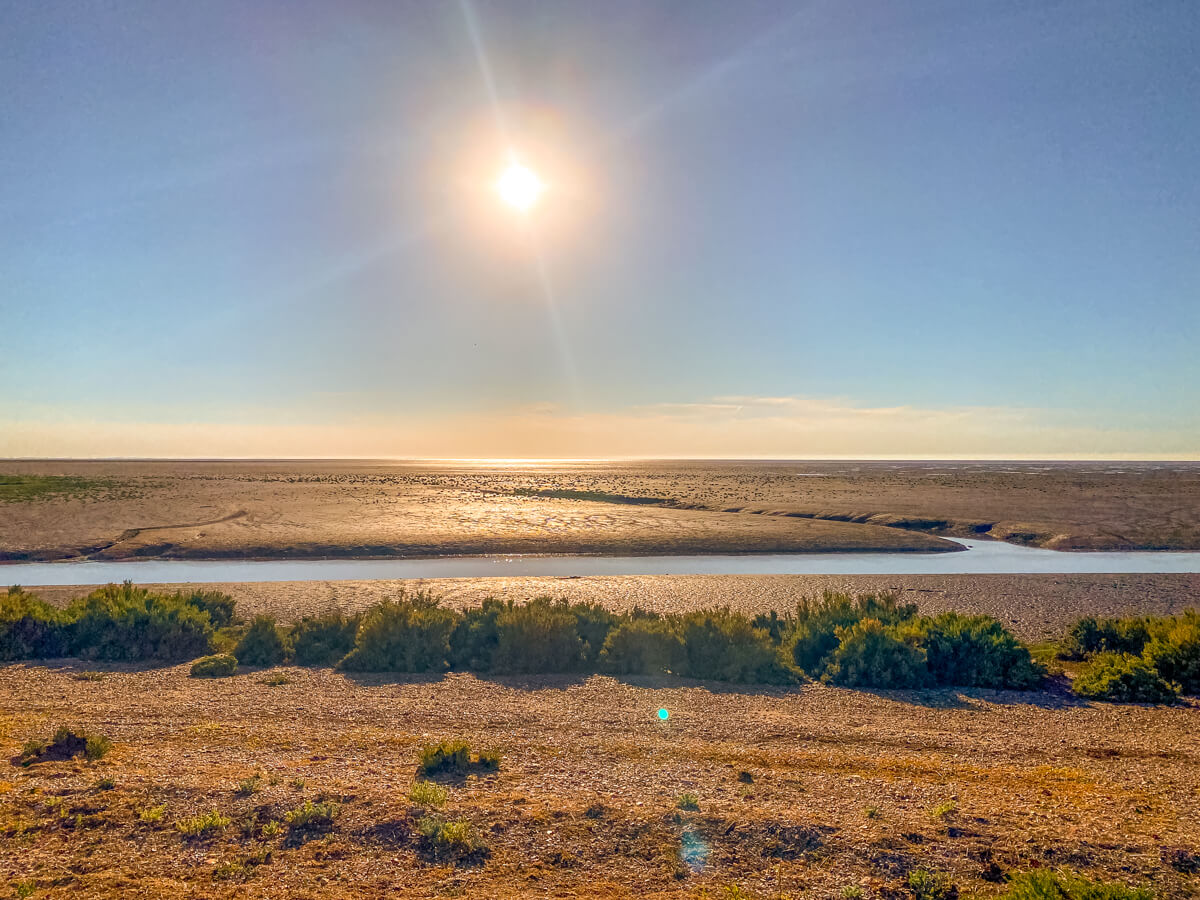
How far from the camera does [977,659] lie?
1084cm

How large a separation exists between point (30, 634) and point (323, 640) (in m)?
4.74

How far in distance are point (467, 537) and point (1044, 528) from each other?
27652mm

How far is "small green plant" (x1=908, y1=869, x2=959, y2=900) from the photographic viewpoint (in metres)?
4.85

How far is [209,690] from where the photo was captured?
9.84 m

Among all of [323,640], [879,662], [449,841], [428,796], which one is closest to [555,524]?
[323,640]

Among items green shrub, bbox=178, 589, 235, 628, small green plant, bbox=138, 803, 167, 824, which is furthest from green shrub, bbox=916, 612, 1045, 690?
green shrub, bbox=178, 589, 235, 628

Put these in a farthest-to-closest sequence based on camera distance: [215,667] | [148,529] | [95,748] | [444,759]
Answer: [148,529], [215,667], [95,748], [444,759]

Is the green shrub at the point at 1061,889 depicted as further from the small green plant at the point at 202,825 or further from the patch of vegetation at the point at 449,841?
the small green plant at the point at 202,825

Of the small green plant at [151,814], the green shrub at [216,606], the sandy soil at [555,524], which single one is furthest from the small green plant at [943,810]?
the sandy soil at [555,524]

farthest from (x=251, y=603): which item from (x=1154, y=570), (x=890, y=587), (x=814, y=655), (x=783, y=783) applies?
(x=1154, y=570)

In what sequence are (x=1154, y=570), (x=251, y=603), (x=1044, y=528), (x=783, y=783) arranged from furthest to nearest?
(x=1044, y=528) → (x=1154, y=570) → (x=251, y=603) → (x=783, y=783)

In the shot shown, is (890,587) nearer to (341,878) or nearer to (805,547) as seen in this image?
(805,547)

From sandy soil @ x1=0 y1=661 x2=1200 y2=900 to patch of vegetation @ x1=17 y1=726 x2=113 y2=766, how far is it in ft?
0.72

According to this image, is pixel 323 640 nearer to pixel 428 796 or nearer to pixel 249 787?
pixel 249 787
